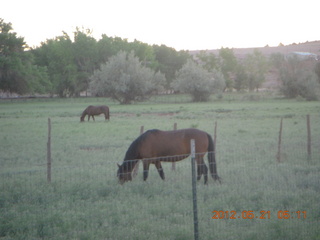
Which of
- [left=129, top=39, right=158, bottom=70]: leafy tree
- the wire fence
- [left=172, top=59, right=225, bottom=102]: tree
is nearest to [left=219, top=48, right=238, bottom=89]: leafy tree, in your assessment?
[left=129, top=39, right=158, bottom=70]: leafy tree

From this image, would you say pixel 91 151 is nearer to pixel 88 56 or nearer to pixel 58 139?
pixel 58 139

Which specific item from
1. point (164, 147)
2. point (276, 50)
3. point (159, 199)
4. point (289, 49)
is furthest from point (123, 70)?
point (276, 50)

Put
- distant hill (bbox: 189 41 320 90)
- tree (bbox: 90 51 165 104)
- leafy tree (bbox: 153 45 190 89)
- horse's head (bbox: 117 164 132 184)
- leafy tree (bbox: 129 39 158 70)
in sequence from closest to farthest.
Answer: horse's head (bbox: 117 164 132 184) → tree (bbox: 90 51 165 104) → leafy tree (bbox: 129 39 158 70) → leafy tree (bbox: 153 45 190 89) → distant hill (bbox: 189 41 320 90)

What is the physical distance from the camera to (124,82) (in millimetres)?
57906

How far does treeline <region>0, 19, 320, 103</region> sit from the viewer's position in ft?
183

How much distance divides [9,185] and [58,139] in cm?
946

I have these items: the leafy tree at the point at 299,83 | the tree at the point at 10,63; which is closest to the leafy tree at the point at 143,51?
the leafy tree at the point at 299,83

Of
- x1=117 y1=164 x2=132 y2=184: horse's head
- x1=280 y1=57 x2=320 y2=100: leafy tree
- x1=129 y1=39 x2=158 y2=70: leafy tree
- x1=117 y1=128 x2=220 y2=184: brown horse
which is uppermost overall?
x1=129 y1=39 x2=158 y2=70: leafy tree

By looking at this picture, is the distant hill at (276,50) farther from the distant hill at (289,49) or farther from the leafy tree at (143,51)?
the leafy tree at (143,51)

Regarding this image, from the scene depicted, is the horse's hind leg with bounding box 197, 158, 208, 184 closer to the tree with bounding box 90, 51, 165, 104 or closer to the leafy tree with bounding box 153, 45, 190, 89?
the tree with bounding box 90, 51, 165, 104

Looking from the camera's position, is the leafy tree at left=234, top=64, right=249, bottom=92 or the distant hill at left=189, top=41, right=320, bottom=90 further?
the distant hill at left=189, top=41, right=320, bottom=90

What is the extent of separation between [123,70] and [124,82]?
3.97 m

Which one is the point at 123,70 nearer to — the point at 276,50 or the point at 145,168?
the point at 145,168

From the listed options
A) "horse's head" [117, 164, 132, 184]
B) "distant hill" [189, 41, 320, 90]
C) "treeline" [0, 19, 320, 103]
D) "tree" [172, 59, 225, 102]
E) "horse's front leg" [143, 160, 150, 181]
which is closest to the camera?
"horse's head" [117, 164, 132, 184]
